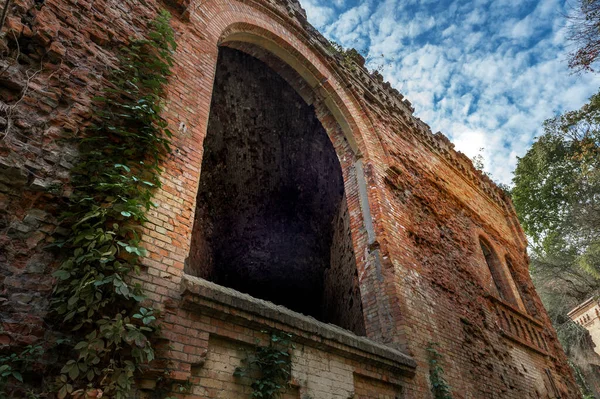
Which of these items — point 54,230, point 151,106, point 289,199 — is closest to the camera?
point 54,230

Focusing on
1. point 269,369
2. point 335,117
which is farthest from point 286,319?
point 335,117

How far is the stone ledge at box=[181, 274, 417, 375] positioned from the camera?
290cm

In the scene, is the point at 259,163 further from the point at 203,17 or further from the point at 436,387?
the point at 436,387

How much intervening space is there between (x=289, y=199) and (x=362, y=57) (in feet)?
14.2

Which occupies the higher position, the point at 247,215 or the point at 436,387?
the point at 247,215

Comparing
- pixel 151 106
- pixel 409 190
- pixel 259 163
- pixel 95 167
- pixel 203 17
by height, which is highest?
pixel 259 163

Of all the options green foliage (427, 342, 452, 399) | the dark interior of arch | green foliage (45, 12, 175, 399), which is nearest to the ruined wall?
the dark interior of arch

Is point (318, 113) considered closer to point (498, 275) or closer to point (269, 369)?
point (269, 369)

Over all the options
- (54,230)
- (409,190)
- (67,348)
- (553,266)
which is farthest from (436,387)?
(553,266)

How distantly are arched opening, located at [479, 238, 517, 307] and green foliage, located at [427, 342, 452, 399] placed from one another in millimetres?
4588

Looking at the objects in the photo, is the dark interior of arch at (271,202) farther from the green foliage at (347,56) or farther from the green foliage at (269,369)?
the green foliage at (269,369)

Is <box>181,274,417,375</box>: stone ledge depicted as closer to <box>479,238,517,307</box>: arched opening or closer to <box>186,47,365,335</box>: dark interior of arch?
<box>186,47,365,335</box>: dark interior of arch

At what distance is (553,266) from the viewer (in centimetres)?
1944

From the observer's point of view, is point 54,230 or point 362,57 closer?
point 54,230
